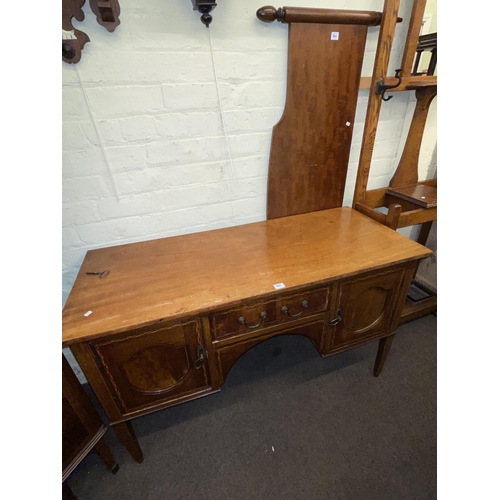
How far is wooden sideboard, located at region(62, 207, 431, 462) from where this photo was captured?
847mm

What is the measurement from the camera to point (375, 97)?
1269mm

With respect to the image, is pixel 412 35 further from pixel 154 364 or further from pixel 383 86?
pixel 154 364

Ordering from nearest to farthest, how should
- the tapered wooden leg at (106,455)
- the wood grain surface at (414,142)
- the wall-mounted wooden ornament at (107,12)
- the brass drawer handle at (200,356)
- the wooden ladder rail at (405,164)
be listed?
the wall-mounted wooden ornament at (107,12) → the brass drawer handle at (200,356) → the tapered wooden leg at (106,455) → the wooden ladder rail at (405,164) → the wood grain surface at (414,142)

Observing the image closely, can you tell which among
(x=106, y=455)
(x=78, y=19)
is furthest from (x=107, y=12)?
(x=106, y=455)

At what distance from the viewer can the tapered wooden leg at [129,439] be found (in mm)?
1033

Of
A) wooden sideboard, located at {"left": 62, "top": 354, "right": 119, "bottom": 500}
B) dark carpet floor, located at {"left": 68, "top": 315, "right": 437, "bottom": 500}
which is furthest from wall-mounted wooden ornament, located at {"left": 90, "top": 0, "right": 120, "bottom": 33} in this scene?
dark carpet floor, located at {"left": 68, "top": 315, "right": 437, "bottom": 500}

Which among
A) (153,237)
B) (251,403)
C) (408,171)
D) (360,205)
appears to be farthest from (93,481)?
(408,171)

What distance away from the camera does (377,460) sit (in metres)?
1.15

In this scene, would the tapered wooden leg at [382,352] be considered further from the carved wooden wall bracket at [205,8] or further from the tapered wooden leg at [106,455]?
the carved wooden wall bracket at [205,8]

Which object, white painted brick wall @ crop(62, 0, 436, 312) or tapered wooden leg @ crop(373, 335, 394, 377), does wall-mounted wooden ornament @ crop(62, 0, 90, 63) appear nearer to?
white painted brick wall @ crop(62, 0, 436, 312)

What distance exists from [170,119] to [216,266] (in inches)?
24.6

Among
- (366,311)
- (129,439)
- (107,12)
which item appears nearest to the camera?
(107,12)

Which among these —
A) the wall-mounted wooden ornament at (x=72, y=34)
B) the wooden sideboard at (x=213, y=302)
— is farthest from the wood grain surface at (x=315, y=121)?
the wall-mounted wooden ornament at (x=72, y=34)
